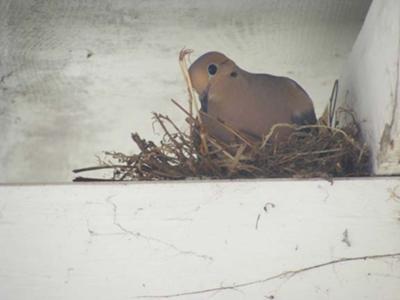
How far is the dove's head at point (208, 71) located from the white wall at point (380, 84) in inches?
9.7

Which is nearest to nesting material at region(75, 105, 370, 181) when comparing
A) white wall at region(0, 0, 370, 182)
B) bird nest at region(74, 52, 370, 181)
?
bird nest at region(74, 52, 370, 181)

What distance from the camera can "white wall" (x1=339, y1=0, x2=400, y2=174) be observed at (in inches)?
50.3

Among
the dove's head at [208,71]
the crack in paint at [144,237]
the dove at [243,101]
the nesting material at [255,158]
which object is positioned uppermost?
the dove's head at [208,71]

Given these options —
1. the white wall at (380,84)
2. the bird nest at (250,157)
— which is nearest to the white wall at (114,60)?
the white wall at (380,84)

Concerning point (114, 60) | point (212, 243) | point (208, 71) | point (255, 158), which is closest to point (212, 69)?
point (208, 71)

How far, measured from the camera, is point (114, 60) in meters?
1.89

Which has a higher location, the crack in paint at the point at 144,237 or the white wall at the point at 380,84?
the white wall at the point at 380,84

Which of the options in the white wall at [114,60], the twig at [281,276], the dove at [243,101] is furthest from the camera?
the white wall at [114,60]

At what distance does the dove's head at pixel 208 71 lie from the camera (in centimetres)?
147

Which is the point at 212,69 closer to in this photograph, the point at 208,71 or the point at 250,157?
the point at 208,71

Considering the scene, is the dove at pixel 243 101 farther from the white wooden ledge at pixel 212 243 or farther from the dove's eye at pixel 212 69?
the white wooden ledge at pixel 212 243

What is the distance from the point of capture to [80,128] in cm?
186

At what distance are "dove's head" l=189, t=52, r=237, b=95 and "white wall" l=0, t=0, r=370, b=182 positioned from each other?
35cm

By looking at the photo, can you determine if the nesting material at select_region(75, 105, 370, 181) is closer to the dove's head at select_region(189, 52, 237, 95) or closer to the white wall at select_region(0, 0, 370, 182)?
the dove's head at select_region(189, 52, 237, 95)
